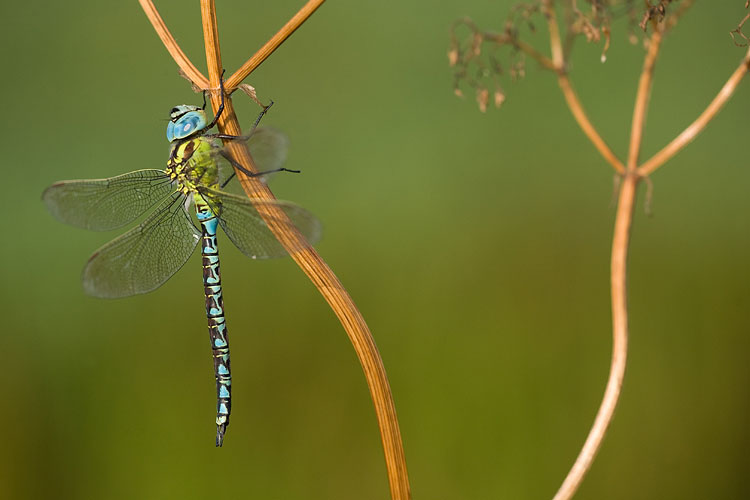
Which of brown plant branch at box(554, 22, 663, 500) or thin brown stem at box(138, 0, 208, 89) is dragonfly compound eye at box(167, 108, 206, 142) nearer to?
thin brown stem at box(138, 0, 208, 89)

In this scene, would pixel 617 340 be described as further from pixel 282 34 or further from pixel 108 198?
pixel 108 198

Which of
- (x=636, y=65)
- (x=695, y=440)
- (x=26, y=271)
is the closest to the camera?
(x=695, y=440)

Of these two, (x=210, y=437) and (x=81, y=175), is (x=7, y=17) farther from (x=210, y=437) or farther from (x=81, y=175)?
(x=210, y=437)

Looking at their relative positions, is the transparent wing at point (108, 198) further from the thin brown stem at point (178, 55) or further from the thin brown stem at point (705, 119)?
the thin brown stem at point (705, 119)

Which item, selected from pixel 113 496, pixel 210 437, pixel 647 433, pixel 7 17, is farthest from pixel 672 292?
pixel 7 17

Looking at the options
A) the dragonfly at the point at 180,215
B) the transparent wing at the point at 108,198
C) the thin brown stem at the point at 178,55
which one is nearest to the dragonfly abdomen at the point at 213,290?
the dragonfly at the point at 180,215
